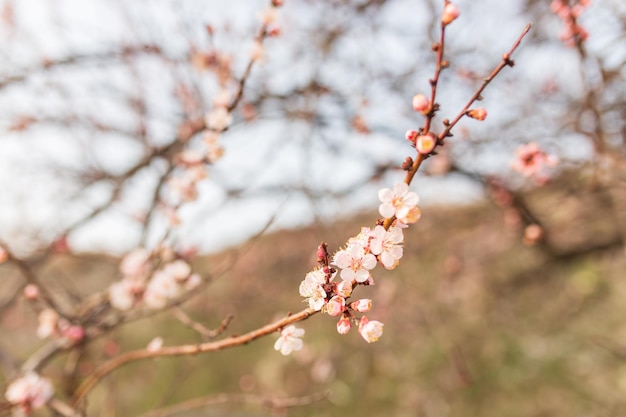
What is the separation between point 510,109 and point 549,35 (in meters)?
0.77

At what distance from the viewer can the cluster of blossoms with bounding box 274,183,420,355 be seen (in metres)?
0.82

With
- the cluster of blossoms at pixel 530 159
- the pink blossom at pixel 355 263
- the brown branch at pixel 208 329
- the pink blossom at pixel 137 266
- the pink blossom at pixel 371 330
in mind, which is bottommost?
the pink blossom at pixel 371 330

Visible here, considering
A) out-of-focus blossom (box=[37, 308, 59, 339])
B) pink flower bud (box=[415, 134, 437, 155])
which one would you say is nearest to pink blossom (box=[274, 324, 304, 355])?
pink flower bud (box=[415, 134, 437, 155])

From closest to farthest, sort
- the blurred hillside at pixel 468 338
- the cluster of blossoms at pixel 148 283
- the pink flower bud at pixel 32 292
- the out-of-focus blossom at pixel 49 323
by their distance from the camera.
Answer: the pink flower bud at pixel 32 292 → the cluster of blossoms at pixel 148 283 → the out-of-focus blossom at pixel 49 323 → the blurred hillside at pixel 468 338

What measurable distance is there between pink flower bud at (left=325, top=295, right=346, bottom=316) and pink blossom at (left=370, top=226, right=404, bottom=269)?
0.11 metres

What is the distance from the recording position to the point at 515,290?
16.2 ft

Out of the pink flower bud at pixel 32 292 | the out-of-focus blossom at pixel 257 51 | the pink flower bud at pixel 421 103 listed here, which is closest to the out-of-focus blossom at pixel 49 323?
the pink flower bud at pixel 32 292

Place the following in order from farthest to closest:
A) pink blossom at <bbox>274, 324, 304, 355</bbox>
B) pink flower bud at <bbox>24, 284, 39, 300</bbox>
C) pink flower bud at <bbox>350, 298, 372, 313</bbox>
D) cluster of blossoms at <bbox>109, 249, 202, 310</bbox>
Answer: cluster of blossoms at <bbox>109, 249, 202, 310</bbox> < pink flower bud at <bbox>24, 284, 39, 300</bbox> < pink blossom at <bbox>274, 324, 304, 355</bbox> < pink flower bud at <bbox>350, 298, 372, 313</bbox>

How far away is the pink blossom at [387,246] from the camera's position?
2.71ft

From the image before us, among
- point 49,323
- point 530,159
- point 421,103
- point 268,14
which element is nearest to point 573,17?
point 530,159

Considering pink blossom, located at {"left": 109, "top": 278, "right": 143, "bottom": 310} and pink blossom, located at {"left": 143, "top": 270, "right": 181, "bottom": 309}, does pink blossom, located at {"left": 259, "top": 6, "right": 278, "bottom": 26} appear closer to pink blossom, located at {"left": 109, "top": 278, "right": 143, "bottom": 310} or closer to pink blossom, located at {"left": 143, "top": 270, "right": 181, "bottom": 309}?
pink blossom, located at {"left": 143, "top": 270, "right": 181, "bottom": 309}

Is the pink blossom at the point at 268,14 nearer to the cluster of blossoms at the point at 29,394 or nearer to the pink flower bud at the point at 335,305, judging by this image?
the pink flower bud at the point at 335,305

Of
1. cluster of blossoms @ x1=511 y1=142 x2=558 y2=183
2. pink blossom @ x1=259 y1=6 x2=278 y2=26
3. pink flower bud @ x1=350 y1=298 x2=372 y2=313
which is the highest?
pink blossom @ x1=259 y1=6 x2=278 y2=26

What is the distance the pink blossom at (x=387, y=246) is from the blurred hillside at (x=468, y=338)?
281 cm
